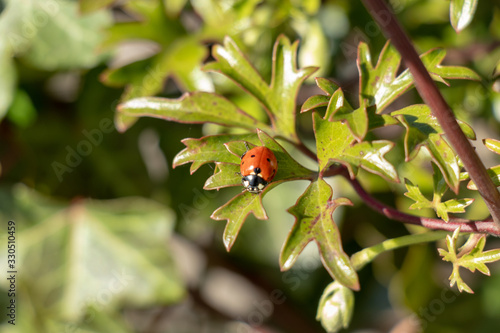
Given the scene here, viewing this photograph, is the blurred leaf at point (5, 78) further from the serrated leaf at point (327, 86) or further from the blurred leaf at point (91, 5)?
the serrated leaf at point (327, 86)

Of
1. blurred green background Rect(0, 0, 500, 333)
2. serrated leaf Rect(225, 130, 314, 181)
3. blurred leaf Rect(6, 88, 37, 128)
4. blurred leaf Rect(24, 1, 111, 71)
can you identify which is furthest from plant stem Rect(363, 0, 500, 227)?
blurred leaf Rect(6, 88, 37, 128)

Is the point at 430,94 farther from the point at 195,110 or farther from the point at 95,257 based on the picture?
the point at 95,257

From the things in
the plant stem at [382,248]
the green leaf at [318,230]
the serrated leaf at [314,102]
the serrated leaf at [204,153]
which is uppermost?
the serrated leaf at [204,153]

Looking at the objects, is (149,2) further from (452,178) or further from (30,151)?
(452,178)

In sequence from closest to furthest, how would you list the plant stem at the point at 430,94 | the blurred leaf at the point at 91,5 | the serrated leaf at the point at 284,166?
the plant stem at the point at 430,94, the serrated leaf at the point at 284,166, the blurred leaf at the point at 91,5

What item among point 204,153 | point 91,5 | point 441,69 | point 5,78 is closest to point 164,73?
point 91,5

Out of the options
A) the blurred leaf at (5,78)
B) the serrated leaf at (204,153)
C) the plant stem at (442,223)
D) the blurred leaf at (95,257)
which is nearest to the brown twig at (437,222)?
the plant stem at (442,223)
